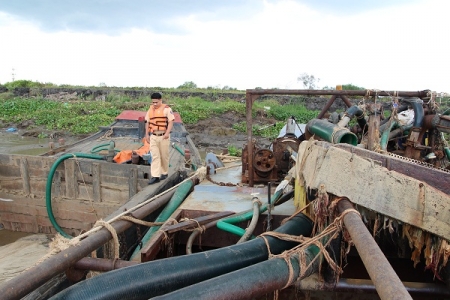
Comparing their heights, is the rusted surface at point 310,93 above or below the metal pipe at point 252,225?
above

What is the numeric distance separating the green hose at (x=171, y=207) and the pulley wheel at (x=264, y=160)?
1.03 m

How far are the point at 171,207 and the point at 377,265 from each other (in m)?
3.07

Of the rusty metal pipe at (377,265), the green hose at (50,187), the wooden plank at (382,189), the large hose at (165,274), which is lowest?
the green hose at (50,187)

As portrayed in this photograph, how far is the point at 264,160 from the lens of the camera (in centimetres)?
564

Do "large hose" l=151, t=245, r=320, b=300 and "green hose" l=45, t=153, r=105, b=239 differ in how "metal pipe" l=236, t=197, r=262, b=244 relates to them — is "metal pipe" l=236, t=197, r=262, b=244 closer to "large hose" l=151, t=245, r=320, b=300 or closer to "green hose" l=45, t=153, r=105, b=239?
"large hose" l=151, t=245, r=320, b=300

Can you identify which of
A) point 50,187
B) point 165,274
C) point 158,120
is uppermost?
point 158,120

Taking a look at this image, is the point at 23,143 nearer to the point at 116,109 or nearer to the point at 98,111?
the point at 98,111

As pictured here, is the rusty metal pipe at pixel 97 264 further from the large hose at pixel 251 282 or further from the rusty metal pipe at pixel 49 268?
the large hose at pixel 251 282

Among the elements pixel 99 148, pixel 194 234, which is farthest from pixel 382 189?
pixel 99 148

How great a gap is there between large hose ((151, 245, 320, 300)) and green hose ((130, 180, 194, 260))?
1829 mm

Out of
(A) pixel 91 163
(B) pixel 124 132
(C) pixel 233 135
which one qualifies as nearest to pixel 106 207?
(A) pixel 91 163

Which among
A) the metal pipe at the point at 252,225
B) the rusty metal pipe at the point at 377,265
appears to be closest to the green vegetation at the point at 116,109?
the metal pipe at the point at 252,225

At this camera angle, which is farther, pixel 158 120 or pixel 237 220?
pixel 158 120

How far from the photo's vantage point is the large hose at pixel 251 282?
1.84m
